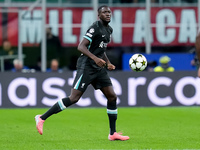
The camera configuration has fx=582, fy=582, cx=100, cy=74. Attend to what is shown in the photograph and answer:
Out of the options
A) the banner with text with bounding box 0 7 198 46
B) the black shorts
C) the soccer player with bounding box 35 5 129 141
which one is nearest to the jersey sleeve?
the soccer player with bounding box 35 5 129 141

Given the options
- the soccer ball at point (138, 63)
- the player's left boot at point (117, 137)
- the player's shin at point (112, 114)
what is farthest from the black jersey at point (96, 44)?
the player's left boot at point (117, 137)

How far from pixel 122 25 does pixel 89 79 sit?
476 inches

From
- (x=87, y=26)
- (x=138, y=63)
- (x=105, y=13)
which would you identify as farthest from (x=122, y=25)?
(x=105, y=13)

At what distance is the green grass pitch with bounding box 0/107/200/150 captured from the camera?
906cm

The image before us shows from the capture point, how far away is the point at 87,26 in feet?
69.6

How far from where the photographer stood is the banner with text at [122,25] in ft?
69.2

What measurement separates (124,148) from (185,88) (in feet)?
30.8

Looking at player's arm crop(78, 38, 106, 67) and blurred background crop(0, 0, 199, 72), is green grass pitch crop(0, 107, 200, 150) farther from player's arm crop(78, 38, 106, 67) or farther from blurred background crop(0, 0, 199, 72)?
blurred background crop(0, 0, 199, 72)

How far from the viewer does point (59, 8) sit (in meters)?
21.3

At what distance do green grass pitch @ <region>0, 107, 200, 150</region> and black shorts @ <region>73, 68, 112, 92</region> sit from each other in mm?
913

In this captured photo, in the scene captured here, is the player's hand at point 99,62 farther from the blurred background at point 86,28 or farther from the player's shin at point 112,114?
the blurred background at point 86,28

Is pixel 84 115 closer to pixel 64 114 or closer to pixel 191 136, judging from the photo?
pixel 64 114

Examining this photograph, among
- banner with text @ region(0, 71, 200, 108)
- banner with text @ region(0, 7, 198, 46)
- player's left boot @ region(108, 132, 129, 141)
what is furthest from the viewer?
banner with text @ region(0, 7, 198, 46)

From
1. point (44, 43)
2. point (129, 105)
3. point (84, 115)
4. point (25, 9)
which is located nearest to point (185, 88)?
point (129, 105)
